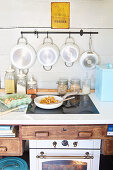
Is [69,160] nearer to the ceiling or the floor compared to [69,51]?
nearer to the floor

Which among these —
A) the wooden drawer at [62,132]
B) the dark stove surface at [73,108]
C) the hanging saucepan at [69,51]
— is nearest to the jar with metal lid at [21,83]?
the dark stove surface at [73,108]

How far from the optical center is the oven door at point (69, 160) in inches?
60.4

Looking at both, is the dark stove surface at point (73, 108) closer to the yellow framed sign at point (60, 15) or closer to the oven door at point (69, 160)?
the oven door at point (69, 160)

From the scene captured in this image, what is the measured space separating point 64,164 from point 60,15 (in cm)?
136

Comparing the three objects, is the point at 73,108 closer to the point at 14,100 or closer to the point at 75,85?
the point at 75,85

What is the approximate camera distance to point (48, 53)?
76.0 inches

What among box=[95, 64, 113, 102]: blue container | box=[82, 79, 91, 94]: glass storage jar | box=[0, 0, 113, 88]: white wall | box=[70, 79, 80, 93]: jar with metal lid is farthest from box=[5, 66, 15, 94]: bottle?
box=[95, 64, 113, 102]: blue container

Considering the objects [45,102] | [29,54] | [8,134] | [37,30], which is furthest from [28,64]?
[8,134]

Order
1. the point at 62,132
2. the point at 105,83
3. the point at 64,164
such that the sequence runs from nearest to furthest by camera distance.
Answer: the point at 62,132 → the point at 64,164 → the point at 105,83

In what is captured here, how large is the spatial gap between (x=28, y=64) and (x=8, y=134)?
2.54 feet

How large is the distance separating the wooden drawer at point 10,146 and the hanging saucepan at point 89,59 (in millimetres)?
1004

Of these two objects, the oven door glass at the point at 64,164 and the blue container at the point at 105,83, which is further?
the blue container at the point at 105,83

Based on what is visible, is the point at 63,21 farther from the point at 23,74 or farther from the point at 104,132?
the point at 104,132

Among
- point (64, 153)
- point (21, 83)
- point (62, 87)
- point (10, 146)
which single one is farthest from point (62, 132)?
point (21, 83)
